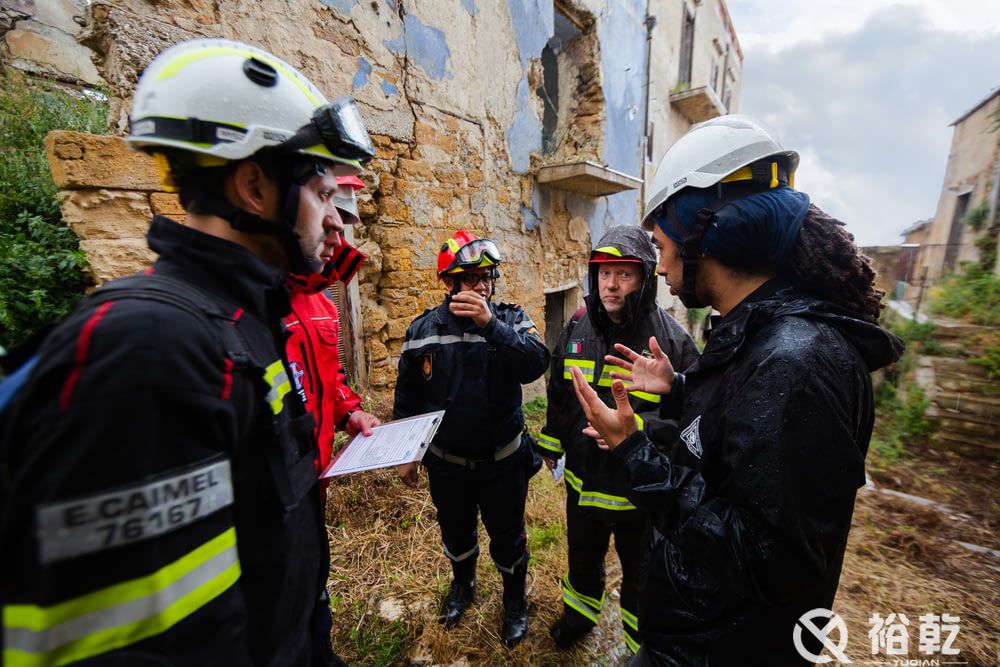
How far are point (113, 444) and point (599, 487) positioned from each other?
2061 mm

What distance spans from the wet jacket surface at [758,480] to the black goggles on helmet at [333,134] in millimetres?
1202

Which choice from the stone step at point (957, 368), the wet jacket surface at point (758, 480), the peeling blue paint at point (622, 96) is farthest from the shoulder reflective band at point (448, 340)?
the stone step at point (957, 368)

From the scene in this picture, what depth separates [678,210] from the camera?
1.38 metres

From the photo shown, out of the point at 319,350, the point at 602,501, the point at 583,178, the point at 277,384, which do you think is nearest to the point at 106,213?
the point at 319,350

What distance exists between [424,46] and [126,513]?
4332 millimetres

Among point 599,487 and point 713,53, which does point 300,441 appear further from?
→ point 713,53

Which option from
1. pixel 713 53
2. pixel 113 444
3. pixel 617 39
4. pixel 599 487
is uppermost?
pixel 713 53

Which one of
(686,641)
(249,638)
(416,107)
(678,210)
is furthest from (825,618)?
(416,107)

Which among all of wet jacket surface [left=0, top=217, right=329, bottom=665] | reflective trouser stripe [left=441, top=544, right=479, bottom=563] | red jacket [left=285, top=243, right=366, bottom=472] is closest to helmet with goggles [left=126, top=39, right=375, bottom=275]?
wet jacket surface [left=0, top=217, right=329, bottom=665]

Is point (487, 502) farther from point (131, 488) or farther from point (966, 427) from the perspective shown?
point (966, 427)

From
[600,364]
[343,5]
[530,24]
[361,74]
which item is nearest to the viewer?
[600,364]

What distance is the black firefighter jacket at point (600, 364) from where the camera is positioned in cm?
220

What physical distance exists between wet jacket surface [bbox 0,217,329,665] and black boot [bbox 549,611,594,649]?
2.14 m

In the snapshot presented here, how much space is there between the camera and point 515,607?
8.27 feet
